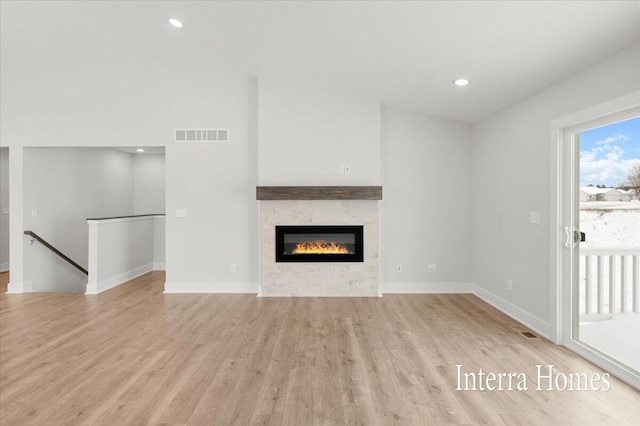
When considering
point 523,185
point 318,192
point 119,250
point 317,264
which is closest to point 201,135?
point 318,192

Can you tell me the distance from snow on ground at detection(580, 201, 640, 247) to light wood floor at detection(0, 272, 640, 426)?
1013 millimetres

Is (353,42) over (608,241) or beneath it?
over

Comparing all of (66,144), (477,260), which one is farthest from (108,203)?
(477,260)

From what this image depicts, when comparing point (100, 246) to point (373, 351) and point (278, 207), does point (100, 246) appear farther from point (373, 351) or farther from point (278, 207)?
point (373, 351)

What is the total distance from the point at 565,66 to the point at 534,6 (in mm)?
899

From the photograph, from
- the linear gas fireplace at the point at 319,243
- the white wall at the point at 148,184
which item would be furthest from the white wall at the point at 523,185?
the white wall at the point at 148,184

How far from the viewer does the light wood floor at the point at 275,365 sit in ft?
6.86

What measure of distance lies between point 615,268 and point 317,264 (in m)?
3.23

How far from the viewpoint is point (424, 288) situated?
5.09 m

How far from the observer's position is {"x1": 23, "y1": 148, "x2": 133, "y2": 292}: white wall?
17.3 ft

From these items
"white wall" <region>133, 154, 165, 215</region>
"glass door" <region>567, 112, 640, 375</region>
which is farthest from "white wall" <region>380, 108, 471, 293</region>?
"white wall" <region>133, 154, 165, 215</region>

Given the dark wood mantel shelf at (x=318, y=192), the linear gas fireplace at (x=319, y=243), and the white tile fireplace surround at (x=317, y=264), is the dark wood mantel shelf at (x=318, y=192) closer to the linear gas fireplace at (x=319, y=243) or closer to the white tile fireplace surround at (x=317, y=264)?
the white tile fireplace surround at (x=317, y=264)

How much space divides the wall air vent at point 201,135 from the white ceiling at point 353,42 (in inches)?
34.0

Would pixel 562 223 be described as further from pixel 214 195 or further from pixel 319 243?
pixel 214 195
